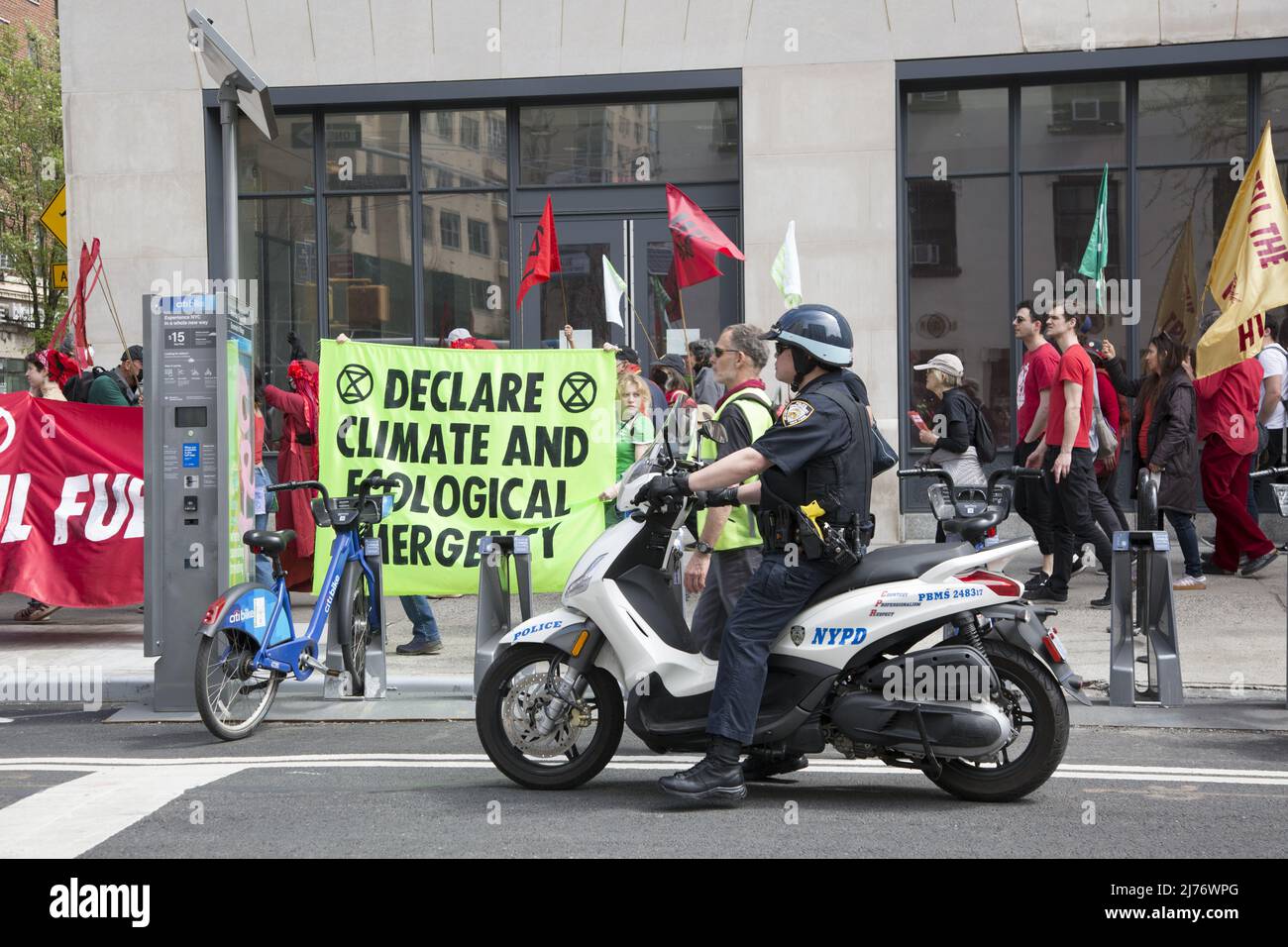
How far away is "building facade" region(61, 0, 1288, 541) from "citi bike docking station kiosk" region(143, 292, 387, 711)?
6.48 metres

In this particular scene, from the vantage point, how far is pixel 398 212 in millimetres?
14594

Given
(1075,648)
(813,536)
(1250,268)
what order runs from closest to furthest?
(813,536) < (1075,648) < (1250,268)

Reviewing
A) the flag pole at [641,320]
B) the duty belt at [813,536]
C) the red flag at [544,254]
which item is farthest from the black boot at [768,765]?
the flag pole at [641,320]

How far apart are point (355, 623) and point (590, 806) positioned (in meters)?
2.87

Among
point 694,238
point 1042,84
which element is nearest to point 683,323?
point 694,238

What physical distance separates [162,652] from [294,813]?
9.33ft

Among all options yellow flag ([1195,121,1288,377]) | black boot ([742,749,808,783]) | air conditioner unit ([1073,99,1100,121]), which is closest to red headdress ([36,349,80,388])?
black boot ([742,749,808,783])

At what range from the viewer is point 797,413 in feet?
17.8

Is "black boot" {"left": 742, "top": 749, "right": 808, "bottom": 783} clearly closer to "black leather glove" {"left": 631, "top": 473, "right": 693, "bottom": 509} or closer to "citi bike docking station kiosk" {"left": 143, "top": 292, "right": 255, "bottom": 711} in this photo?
"black leather glove" {"left": 631, "top": 473, "right": 693, "bottom": 509}

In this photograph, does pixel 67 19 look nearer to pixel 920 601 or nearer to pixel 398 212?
pixel 398 212

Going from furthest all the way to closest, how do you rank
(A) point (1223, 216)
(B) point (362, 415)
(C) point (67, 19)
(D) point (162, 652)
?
(C) point (67, 19)
(A) point (1223, 216)
(B) point (362, 415)
(D) point (162, 652)

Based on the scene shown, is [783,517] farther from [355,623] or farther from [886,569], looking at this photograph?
[355,623]

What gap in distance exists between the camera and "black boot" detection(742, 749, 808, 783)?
5773 millimetres

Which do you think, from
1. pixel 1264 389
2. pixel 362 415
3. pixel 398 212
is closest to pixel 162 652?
pixel 362 415
